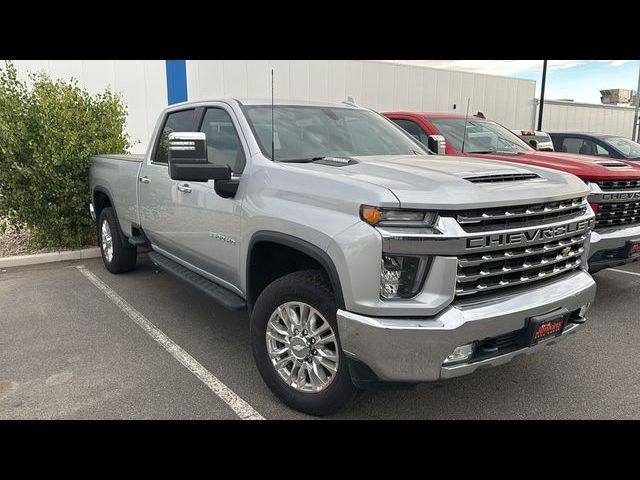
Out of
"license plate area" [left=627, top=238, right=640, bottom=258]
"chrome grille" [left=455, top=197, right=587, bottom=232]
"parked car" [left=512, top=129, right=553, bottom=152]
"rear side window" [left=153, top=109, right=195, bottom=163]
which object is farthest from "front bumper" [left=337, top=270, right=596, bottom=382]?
"parked car" [left=512, top=129, right=553, bottom=152]

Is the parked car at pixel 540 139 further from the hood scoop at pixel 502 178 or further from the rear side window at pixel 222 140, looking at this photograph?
the rear side window at pixel 222 140

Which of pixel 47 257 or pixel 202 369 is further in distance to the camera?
pixel 47 257

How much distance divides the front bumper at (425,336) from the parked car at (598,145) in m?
6.71

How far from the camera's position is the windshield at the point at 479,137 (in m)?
6.75

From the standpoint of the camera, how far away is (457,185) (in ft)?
8.87

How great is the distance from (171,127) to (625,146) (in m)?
7.69

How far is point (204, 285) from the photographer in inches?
Answer: 163

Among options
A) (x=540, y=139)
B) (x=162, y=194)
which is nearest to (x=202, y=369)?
(x=162, y=194)

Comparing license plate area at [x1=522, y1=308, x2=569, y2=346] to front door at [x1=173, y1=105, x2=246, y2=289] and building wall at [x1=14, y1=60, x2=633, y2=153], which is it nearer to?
front door at [x1=173, y1=105, x2=246, y2=289]

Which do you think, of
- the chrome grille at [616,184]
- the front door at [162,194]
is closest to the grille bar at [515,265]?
the chrome grille at [616,184]

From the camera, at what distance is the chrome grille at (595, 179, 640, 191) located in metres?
5.23

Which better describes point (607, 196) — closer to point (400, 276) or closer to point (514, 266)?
point (514, 266)

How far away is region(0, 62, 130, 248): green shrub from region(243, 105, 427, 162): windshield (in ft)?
14.1

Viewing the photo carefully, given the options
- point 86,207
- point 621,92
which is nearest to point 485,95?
point 621,92
